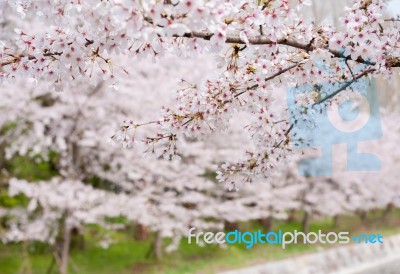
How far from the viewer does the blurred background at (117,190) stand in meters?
10.4

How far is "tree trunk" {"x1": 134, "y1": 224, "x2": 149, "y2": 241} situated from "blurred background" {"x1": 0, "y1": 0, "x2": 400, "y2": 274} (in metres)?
0.48

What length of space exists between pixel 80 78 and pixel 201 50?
78cm

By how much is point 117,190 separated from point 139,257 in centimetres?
166

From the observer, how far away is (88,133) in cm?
1039

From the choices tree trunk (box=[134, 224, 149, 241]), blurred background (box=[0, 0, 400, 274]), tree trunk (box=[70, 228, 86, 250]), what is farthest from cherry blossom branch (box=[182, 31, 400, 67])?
tree trunk (box=[134, 224, 149, 241])

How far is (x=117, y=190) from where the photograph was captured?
1324 centimetres

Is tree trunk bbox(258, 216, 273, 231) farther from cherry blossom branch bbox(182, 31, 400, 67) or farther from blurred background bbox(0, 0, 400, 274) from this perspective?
cherry blossom branch bbox(182, 31, 400, 67)

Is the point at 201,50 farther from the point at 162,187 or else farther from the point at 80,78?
the point at 162,187

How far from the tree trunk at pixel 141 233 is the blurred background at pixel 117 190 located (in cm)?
48

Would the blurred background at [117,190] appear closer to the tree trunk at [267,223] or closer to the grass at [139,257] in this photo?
the grass at [139,257]

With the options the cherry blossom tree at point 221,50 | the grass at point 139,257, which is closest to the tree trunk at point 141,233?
the grass at point 139,257

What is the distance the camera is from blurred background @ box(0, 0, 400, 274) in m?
10.4

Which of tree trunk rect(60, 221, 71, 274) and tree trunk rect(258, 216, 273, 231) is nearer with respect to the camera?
tree trunk rect(60, 221, 71, 274)

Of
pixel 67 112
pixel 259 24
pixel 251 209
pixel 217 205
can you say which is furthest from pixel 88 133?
pixel 259 24
